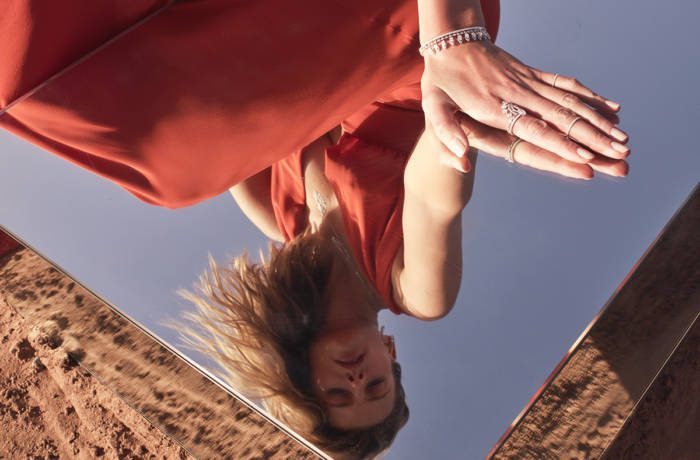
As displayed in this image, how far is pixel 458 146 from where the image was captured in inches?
27.7

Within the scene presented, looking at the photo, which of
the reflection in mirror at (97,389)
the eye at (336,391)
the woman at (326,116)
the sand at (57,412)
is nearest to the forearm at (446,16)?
the woman at (326,116)

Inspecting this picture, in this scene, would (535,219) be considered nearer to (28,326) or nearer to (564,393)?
(564,393)

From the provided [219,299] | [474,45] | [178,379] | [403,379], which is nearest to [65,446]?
[178,379]

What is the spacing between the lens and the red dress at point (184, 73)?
746 millimetres

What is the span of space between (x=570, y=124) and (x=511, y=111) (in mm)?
58

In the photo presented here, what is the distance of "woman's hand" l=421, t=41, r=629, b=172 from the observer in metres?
0.67

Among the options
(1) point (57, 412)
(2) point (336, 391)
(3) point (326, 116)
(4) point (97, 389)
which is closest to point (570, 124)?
(3) point (326, 116)

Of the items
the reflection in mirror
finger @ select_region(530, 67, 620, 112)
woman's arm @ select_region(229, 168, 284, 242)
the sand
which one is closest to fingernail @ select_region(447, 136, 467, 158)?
finger @ select_region(530, 67, 620, 112)

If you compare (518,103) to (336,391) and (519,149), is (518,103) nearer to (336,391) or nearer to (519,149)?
(519,149)

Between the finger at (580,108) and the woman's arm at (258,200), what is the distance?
1.43 ft

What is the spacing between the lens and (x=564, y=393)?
38.6 inches

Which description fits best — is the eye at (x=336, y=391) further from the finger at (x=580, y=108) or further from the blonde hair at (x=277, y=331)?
the finger at (x=580, y=108)

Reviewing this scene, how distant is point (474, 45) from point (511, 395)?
372 millimetres

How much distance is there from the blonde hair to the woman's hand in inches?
11.1
